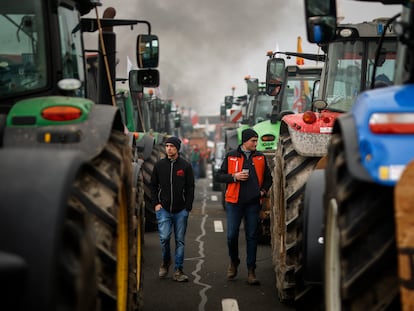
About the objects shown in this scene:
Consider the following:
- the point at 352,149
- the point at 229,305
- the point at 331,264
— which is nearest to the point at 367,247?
the point at 352,149

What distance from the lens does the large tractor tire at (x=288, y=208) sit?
8.99 metres

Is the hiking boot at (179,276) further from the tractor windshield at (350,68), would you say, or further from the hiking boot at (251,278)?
the tractor windshield at (350,68)

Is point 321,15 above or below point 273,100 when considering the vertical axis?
above

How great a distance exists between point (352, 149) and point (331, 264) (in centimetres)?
109

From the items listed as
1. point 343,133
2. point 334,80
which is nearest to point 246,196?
point 334,80

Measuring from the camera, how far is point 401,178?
14.1ft

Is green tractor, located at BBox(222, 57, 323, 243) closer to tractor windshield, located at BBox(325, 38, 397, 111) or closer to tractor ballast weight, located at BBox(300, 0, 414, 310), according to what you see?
tractor windshield, located at BBox(325, 38, 397, 111)

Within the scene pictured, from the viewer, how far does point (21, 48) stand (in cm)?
710

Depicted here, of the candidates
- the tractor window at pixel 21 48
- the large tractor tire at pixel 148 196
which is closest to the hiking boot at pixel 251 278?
the tractor window at pixel 21 48

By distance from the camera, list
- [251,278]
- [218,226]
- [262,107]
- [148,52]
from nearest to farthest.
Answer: [148,52] → [251,278] → [218,226] → [262,107]

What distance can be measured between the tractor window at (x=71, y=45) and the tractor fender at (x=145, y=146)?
29.0 ft

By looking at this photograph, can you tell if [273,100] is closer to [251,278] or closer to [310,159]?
[251,278]

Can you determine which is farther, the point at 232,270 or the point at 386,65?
the point at 232,270

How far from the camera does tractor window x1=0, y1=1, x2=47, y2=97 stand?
7.05 meters
